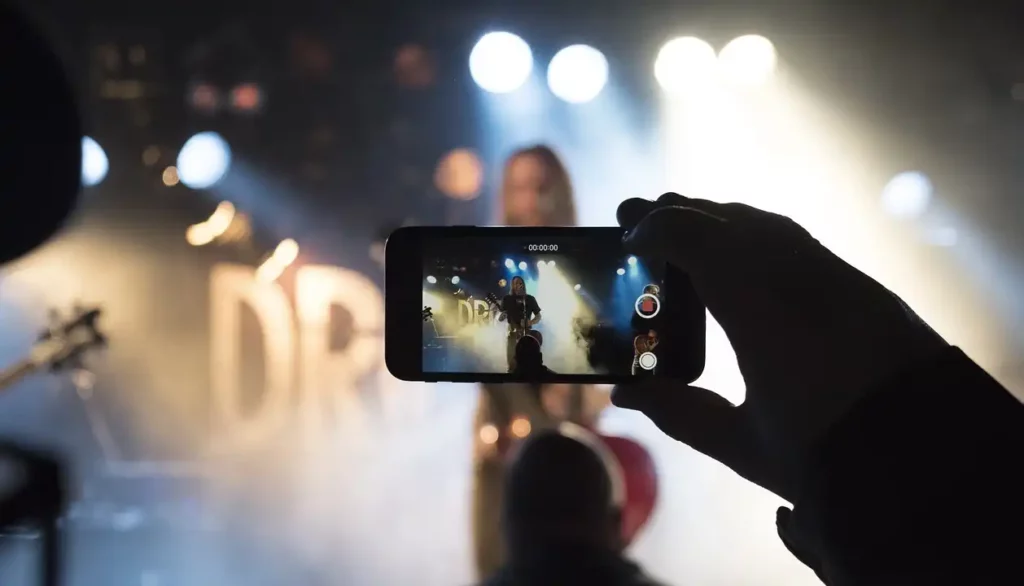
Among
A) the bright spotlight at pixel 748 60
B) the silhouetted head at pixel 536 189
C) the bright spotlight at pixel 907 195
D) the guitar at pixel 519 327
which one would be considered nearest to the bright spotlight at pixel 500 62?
the silhouetted head at pixel 536 189

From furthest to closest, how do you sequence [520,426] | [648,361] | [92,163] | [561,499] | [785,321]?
[92,163], [520,426], [561,499], [648,361], [785,321]

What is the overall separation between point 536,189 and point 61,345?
1.02m

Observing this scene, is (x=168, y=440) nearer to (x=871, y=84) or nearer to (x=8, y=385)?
(x=8, y=385)

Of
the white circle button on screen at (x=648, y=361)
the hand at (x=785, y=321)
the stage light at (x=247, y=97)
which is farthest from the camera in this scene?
the stage light at (x=247, y=97)

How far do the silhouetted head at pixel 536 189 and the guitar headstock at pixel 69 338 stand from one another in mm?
877

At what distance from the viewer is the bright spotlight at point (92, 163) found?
163 centimetres

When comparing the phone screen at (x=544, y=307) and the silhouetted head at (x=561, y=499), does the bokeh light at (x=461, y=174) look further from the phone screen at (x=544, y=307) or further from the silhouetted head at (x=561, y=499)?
the phone screen at (x=544, y=307)

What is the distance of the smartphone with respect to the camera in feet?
1.86

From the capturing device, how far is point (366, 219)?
5.48 ft

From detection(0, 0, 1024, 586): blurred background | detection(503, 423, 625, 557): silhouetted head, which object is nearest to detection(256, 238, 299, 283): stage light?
detection(0, 0, 1024, 586): blurred background

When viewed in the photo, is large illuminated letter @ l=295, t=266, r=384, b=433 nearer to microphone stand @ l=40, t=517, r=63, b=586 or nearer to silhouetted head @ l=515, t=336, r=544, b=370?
microphone stand @ l=40, t=517, r=63, b=586

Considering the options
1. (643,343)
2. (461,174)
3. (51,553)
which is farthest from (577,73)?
(51,553)

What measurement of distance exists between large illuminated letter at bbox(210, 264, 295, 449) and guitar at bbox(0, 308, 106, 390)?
0.81 ft

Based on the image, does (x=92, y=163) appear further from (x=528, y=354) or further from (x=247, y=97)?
(x=528, y=354)
